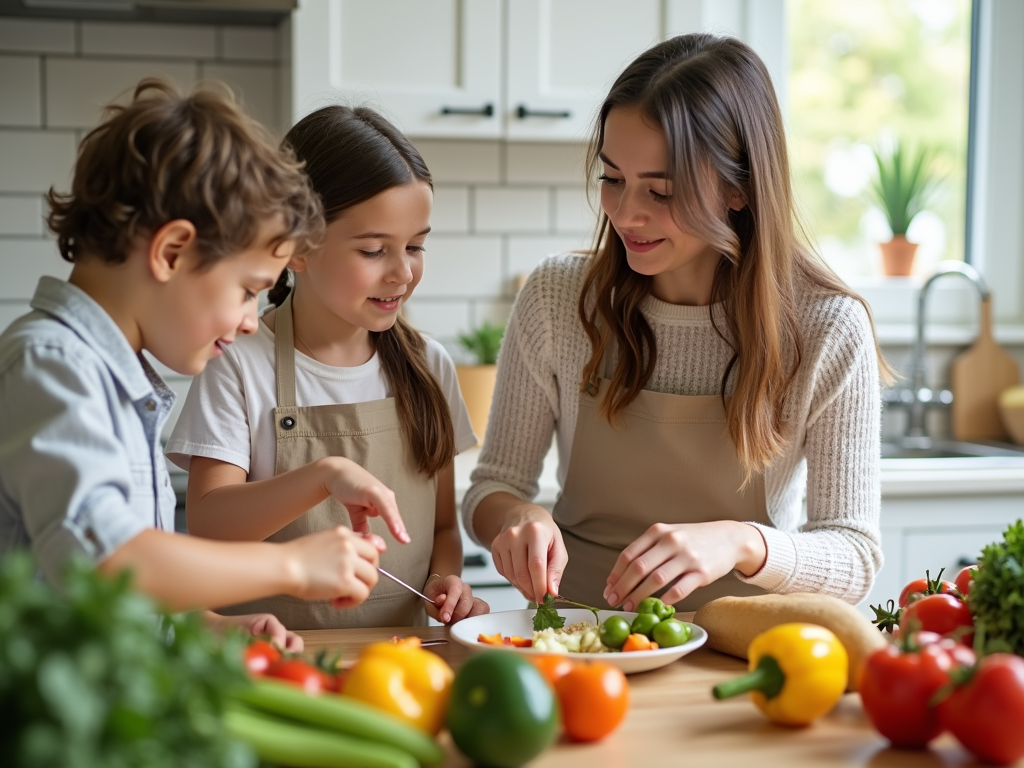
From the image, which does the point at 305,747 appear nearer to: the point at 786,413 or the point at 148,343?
the point at 148,343

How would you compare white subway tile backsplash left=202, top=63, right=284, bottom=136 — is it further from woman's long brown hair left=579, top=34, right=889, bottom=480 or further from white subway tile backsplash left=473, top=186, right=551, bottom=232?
woman's long brown hair left=579, top=34, right=889, bottom=480

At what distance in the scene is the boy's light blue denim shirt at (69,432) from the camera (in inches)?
33.6

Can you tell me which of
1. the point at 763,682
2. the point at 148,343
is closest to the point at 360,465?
the point at 148,343

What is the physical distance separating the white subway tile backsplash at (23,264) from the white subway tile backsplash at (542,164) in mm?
1076

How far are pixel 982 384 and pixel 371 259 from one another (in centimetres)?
203

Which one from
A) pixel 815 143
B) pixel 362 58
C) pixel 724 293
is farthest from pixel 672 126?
pixel 815 143

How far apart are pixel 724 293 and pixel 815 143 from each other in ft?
6.39

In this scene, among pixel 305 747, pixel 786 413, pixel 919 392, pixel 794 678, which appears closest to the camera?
pixel 305 747

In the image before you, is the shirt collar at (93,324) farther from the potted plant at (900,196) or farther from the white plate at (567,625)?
the potted plant at (900,196)

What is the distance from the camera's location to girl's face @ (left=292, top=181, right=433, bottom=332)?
139cm

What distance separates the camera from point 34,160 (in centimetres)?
241

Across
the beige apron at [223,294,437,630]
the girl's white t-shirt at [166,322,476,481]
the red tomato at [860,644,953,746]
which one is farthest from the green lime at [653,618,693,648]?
the girl's white t-shirt at [166,322,476,481]

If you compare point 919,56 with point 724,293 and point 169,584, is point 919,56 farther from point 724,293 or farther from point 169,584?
point 169,584

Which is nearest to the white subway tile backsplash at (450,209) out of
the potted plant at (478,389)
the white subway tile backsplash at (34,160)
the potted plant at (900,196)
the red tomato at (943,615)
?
the potted plant at (478,389)
